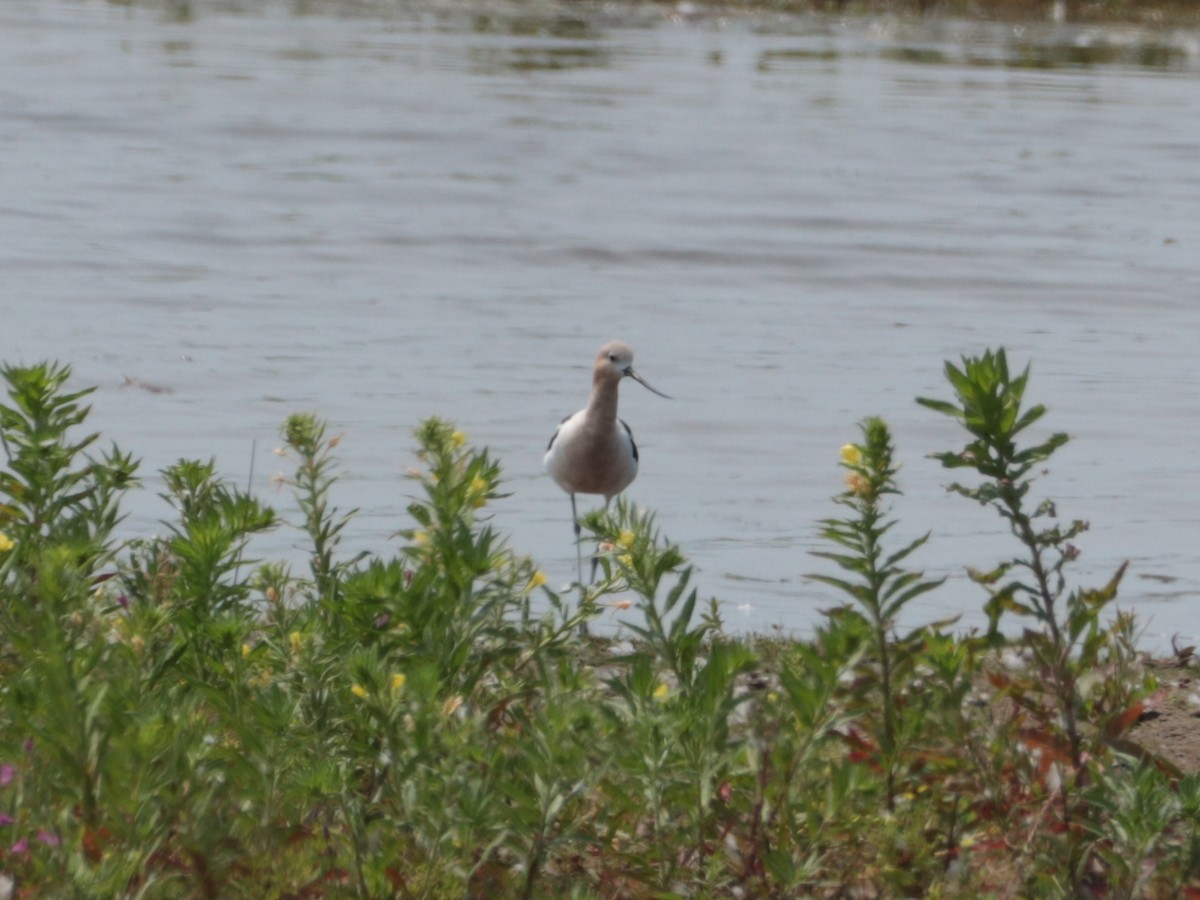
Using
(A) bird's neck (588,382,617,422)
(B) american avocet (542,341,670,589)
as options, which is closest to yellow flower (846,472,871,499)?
(B) american avocet (542,341,670,589)

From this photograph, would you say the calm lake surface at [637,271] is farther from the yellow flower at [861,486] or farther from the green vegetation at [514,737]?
the yellow flower at [861,486]

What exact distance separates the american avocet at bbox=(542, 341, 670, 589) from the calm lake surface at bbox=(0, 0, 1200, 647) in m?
0.32

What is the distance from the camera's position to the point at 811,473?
1144 cm

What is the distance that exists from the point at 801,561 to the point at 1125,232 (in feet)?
42.8

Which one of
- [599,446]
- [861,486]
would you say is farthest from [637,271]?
[861,486]

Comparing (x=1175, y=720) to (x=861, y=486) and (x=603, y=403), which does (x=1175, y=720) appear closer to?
(x=861, y=486)

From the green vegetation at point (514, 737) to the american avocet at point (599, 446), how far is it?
497cm

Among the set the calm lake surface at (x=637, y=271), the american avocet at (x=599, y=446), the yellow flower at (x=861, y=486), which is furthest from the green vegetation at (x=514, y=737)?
the american avocet at (x=599, y=446)

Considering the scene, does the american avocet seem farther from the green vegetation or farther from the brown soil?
the green vegetation

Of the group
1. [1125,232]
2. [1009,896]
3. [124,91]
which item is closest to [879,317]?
[1125,232]

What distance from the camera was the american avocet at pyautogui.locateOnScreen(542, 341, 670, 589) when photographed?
10.0 metres

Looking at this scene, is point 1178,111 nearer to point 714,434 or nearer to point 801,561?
point 714,434

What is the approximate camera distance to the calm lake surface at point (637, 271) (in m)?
11.0

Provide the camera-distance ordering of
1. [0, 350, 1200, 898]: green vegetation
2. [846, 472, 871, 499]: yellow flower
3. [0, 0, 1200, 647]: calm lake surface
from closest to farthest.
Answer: [0, 350, 1200, 898]: green vegetation → [846, 472, 871, 499]: yellow flower → [0, 0, 1200, 647]: calm lake surface
